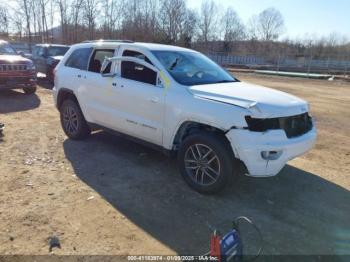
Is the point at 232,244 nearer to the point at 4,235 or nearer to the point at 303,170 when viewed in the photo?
the point at 4,235

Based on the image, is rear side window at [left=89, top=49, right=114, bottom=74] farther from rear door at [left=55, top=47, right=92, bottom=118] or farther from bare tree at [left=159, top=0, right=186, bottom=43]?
bare tree at [left=159, top=0, right=186, bottom=43]

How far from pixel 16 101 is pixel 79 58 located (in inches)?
214

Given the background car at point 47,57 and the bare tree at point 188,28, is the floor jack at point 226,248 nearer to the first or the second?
the background car at point 47,57

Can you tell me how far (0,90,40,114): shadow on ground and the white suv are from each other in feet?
13.6

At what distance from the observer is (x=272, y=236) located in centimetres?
358

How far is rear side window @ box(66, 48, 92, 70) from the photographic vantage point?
6.16 metres

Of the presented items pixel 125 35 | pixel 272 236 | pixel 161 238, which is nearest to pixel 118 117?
pixel 161 238

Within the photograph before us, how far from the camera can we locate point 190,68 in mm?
5203

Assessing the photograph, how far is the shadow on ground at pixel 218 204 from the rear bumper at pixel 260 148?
1.78 feet

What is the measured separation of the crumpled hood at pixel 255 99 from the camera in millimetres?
3967

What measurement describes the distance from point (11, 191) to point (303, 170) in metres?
4.29

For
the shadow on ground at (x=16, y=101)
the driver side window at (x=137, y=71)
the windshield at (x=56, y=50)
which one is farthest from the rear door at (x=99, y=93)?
the windshield at (x=56, y=50)

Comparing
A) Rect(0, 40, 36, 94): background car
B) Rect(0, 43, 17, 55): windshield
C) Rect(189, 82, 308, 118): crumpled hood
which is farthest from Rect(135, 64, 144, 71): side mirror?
Rect(0, 43, 17, 55): windshield

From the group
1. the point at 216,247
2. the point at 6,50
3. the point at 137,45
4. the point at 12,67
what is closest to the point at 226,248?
the point at 216,247
